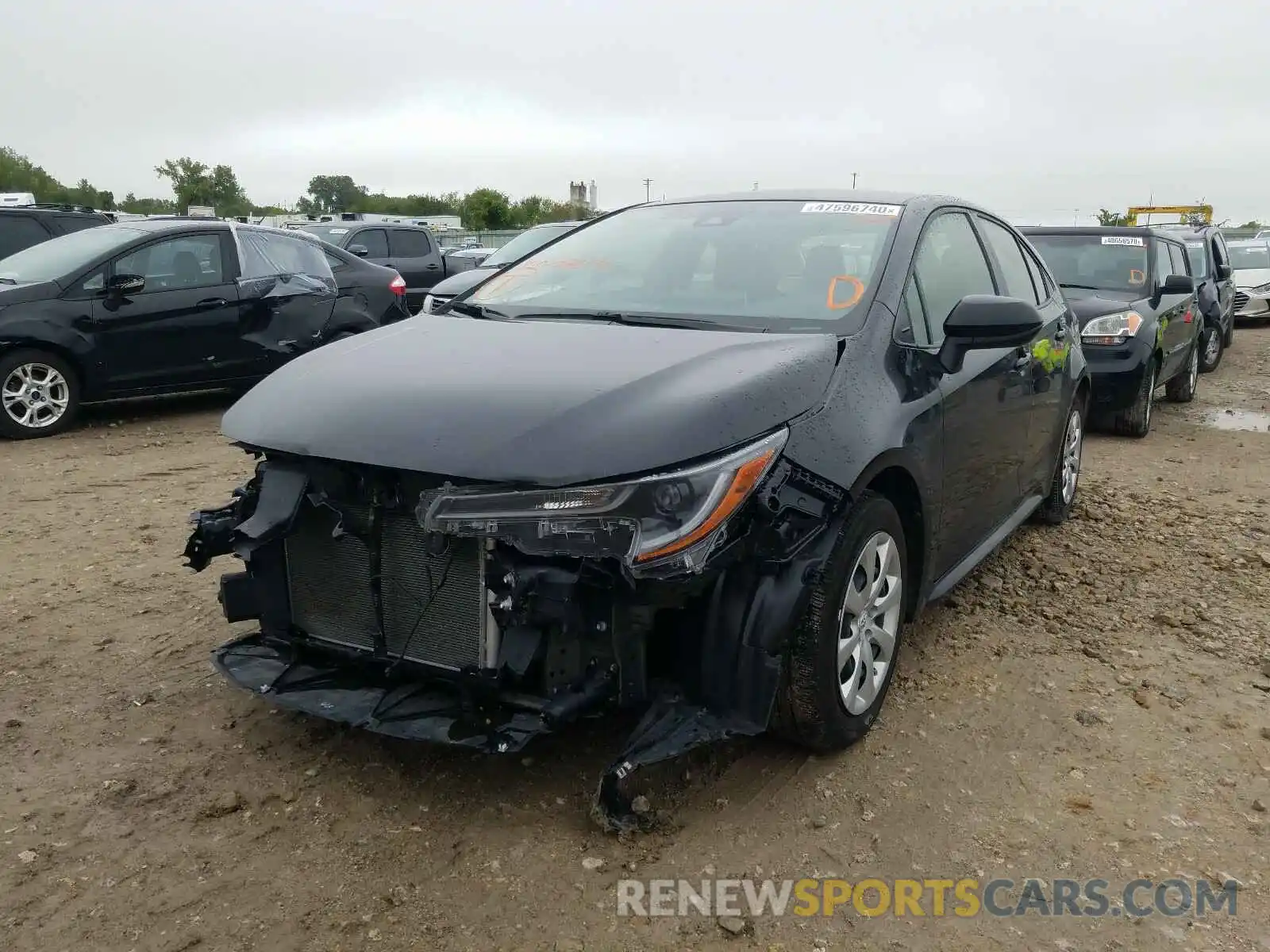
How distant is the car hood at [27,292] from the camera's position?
755 centimetres

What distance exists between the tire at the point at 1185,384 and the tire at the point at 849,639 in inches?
335

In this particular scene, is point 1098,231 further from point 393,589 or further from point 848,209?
point 393,589

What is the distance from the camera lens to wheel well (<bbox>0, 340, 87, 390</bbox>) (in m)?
7.54

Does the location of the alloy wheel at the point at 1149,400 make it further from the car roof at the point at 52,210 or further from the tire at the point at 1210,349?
the car roof at the point at 52,210

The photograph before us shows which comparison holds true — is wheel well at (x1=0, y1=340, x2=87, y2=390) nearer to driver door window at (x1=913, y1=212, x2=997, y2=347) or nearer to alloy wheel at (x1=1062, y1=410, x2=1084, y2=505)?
driver door window at (x1=913, y1=212, x2=997, y2=347)

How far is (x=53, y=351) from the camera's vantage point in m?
7.68

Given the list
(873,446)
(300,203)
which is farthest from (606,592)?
(300,203)

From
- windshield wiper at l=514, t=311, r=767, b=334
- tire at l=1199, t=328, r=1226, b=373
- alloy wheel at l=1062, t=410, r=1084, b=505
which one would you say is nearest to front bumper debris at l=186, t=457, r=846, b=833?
windshield wiper at l=514, t=311, r=767, b=334

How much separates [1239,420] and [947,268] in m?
7.23

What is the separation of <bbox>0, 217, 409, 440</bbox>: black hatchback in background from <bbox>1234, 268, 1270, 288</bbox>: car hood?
54.9 feet

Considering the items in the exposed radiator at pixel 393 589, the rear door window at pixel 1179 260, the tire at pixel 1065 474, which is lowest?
the tire at pixel 1065 474

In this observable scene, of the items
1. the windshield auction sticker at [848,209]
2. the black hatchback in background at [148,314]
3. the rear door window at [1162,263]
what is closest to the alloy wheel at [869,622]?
the windshield auction sticker at [848,209]

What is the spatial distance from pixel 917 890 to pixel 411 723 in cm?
133

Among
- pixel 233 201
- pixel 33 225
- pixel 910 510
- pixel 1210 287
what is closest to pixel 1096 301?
pixel 1210 287
